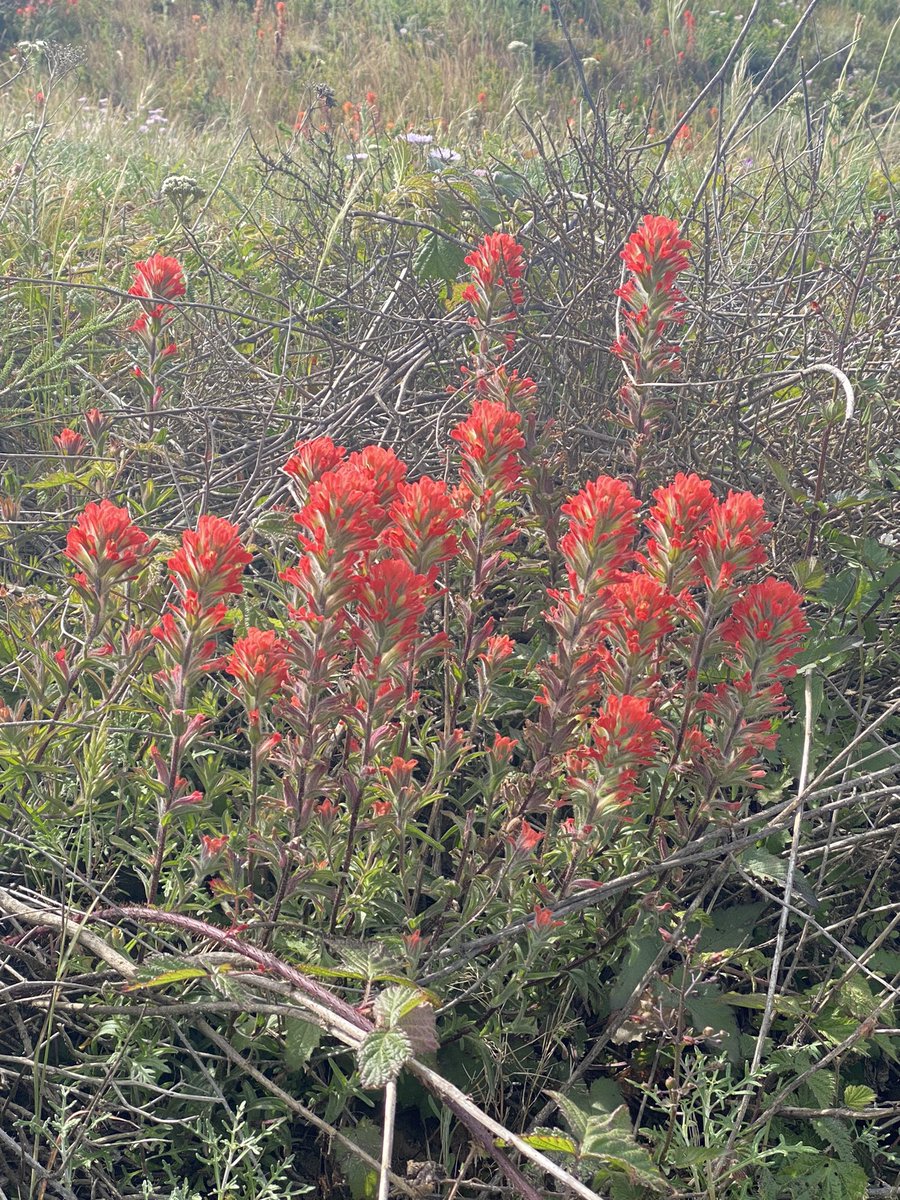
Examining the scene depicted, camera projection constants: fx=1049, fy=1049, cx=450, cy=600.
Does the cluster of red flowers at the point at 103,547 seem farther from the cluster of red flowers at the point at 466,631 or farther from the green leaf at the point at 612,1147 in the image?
the green leaf at the point at 612,1147

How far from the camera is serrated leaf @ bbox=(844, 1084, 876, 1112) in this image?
1522mm

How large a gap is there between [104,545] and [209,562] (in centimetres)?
21

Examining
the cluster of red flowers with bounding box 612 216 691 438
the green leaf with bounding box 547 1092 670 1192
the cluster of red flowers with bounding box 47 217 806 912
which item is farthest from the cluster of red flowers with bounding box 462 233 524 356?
the green leaf with bounding box 547 1092 670 1192

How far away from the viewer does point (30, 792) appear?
1755mm

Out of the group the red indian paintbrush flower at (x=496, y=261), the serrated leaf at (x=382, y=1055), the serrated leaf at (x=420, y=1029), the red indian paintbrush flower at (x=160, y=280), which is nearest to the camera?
the serrated leaf at (x=382, y=1055)

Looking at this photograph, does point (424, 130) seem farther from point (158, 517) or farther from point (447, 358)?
point (158, 517)

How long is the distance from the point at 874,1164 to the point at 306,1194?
2.78ft

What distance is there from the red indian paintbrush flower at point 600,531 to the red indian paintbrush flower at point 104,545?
2.01ft

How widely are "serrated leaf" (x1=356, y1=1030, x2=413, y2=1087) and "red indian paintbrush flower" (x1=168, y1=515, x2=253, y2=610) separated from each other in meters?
0.58

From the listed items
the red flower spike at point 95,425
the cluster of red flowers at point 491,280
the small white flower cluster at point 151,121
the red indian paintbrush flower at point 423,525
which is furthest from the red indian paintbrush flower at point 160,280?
the small white flower cluster at point 151,121

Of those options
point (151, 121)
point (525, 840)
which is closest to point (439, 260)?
point (525, 840)

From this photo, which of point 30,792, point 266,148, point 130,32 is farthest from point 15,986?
point 130,32

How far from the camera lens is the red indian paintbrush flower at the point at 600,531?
4.51ft

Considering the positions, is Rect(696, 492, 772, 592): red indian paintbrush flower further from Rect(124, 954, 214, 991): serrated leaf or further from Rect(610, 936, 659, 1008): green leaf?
Rect(124, 954, 214, 991): serrated leaf
